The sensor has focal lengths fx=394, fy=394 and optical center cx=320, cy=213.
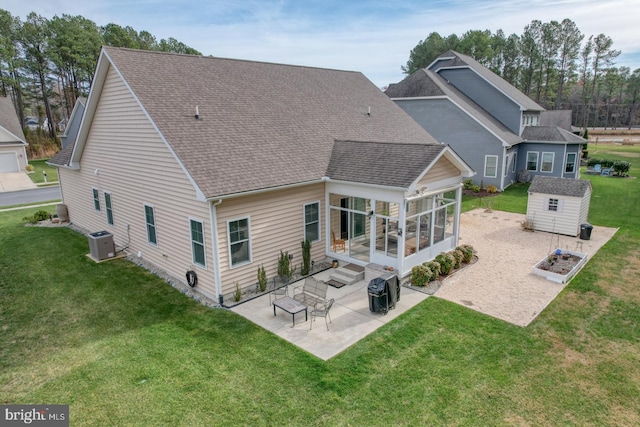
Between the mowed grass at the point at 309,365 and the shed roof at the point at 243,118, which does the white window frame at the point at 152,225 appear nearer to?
the mowed grass at the point at 309,365

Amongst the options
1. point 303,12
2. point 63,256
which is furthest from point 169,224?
point 303,12

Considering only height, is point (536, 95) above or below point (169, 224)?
above

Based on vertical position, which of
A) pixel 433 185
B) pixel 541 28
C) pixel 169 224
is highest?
pixel 541 28

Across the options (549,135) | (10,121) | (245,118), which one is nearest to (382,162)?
(245,118)

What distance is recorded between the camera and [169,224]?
1245 centimetres

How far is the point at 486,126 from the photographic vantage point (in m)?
26.7

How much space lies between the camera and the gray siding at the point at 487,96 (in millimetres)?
29469

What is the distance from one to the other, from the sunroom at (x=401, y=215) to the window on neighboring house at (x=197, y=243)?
4.53 meters

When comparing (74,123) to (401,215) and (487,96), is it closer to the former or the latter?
(487,96)

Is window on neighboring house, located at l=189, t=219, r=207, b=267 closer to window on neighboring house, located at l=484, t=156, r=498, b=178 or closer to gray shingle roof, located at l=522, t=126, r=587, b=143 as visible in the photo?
window on neighboring house, located at l=484, t=156, r=498, b=178

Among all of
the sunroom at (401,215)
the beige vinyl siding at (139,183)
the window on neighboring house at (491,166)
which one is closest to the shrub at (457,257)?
the sunroom at (401,215)

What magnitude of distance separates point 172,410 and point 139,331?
3.30 meters

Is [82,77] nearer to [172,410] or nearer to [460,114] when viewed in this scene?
[460,114]

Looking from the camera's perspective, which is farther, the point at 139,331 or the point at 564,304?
the point at 564,304
